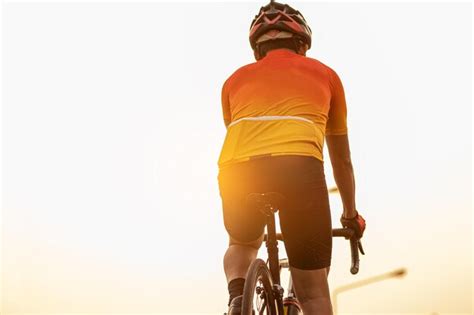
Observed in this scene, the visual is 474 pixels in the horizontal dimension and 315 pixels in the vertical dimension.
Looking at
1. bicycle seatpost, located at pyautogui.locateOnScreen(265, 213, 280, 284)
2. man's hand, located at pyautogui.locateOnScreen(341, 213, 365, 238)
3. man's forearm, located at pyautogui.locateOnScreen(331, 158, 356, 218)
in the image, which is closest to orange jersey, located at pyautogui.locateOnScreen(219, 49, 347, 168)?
man's forearm, located at pyautogui.locateOnScreen(331, 158, 356, 218)

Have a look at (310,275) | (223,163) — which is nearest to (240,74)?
(223,163)

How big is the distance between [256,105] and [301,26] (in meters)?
0.62

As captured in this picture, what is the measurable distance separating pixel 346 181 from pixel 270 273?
27.7 inches

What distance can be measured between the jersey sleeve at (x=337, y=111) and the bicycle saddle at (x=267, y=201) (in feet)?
2.05

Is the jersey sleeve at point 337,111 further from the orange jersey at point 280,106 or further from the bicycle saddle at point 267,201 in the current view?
the bicycle saddle at point 267,201

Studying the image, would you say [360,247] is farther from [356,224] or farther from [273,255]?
[273,255]

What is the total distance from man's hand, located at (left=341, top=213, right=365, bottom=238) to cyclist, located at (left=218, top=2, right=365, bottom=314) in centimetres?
25

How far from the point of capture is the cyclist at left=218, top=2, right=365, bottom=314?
3.32 m

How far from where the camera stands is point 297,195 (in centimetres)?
330

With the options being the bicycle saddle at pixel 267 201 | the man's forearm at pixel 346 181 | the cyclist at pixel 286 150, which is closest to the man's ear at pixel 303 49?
the cyclist at pixel 286 150

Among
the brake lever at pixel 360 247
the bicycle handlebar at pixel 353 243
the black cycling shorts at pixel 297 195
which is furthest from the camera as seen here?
the brake lever at pixel 360 247

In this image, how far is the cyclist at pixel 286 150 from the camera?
3.32 m

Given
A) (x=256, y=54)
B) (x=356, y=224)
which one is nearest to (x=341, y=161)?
(x=356, y=224)

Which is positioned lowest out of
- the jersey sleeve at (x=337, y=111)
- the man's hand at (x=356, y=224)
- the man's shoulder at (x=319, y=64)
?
the man's hand at (x=356, y=224)
